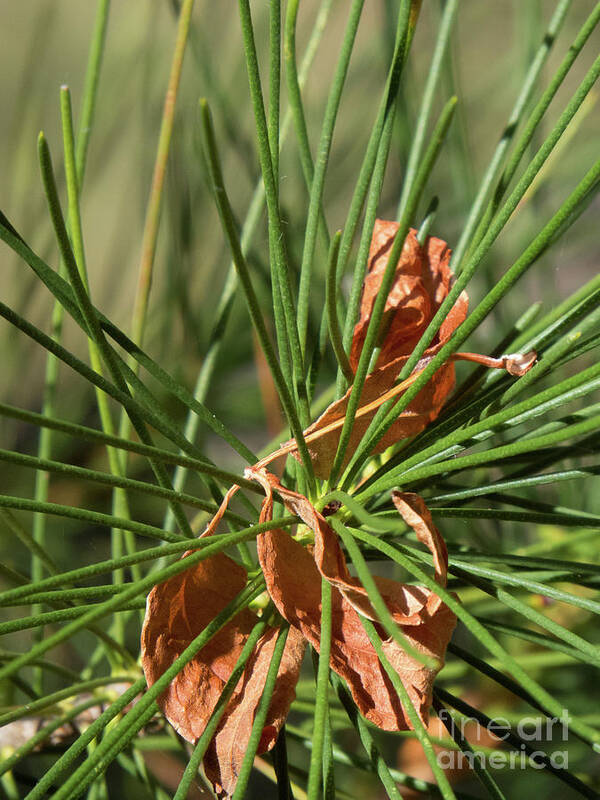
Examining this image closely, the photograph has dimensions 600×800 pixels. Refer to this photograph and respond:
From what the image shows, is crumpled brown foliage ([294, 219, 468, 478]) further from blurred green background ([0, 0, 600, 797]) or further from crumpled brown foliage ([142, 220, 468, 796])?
blurred green background ([0, 0, 600, 797])

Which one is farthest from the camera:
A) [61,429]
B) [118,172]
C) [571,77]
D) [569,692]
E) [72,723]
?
[118,172]

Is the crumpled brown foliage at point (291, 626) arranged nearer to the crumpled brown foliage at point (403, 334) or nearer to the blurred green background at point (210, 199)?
the crumpled brown foliage at point (403, 334)

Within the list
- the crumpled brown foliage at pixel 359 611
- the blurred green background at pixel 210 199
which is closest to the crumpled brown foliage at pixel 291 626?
the crumpled brown foliage at pixel 359 611

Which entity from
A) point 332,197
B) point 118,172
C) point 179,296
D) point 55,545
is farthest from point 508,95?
point 118,172

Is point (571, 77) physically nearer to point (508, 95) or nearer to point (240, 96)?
point (508, 95)

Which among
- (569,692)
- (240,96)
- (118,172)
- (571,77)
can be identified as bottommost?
(569,692)

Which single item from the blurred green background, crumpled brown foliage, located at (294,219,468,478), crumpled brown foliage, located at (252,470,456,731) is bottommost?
crumpled brown foliage, located at (252,470,456,731)

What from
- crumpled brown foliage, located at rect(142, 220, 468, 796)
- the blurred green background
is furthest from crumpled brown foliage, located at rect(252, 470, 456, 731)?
the blurred green background
